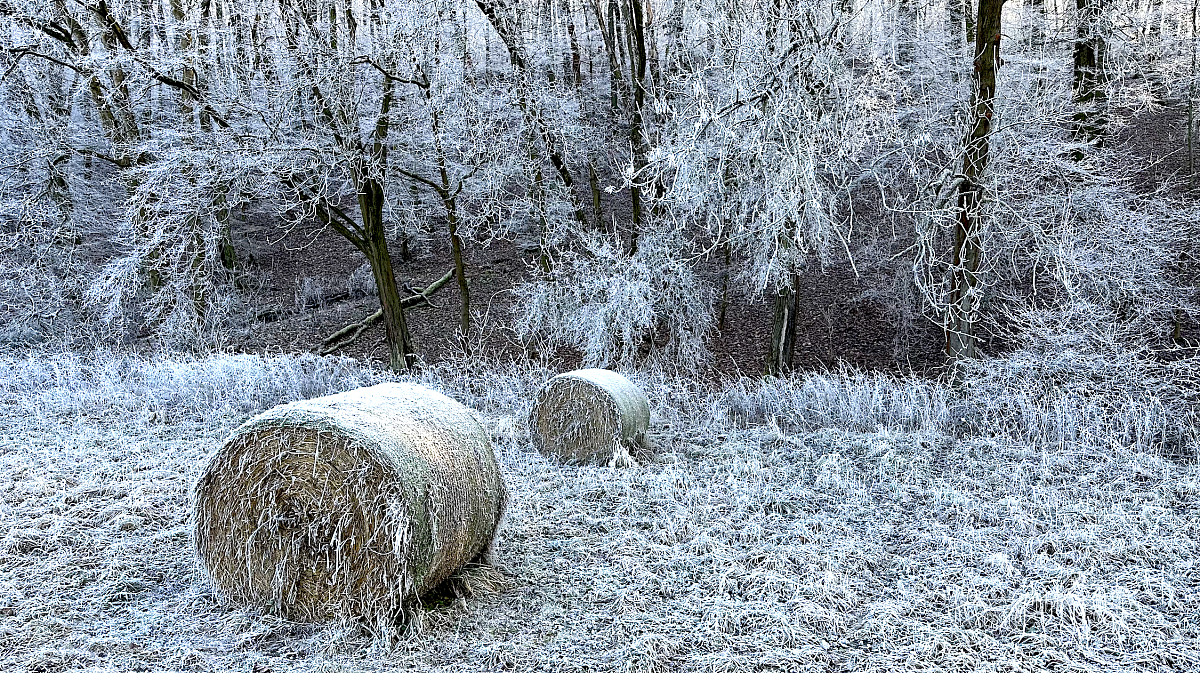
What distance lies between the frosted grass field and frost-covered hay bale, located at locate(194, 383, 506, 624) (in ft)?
0.57

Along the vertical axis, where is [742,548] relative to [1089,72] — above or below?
below

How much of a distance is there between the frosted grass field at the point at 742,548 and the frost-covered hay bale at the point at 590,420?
225 mm

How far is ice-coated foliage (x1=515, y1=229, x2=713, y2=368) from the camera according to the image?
412 inches

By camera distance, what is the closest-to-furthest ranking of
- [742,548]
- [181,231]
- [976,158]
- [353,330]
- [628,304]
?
[742,548]
[976,158]
[181,231]
[628,304]
[353,330]

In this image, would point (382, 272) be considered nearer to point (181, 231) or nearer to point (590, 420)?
point (181, 231)

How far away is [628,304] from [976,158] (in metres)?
4.30

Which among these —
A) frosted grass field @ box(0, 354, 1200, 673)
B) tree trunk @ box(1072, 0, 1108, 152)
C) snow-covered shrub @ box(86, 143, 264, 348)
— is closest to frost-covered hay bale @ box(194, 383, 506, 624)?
frosted grass field @ box(0, 354, 1200, 673)

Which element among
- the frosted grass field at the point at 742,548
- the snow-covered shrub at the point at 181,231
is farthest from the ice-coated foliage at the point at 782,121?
the snow-covered shrub at the point at 181,231

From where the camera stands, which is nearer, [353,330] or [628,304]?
[628,304]

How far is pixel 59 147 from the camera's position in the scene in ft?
42.2

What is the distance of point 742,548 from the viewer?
462 centimetres

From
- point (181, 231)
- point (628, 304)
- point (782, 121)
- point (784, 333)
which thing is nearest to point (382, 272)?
point (181, 231)

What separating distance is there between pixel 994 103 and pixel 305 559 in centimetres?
800

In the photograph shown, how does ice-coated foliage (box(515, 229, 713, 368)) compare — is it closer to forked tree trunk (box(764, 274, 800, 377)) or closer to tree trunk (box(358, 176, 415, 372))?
forked tree trunk (box(764, 274, 800, 377))
